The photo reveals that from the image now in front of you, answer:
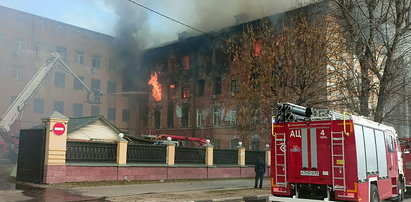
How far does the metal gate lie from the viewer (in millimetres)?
12711

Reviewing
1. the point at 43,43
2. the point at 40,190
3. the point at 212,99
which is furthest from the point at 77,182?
the point at 212,99

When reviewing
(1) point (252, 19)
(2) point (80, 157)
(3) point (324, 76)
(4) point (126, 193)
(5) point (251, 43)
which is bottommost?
(4) point (126, 193)

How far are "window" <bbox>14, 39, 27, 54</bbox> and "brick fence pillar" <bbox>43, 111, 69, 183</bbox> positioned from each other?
67.6 ft

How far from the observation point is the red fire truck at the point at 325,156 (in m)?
7.88

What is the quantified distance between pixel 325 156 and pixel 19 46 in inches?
1167

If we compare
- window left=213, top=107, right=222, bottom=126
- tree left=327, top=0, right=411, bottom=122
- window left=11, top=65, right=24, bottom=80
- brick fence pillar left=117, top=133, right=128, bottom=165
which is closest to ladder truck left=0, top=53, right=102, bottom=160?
window left=11, top=65, right=24, bottom=80

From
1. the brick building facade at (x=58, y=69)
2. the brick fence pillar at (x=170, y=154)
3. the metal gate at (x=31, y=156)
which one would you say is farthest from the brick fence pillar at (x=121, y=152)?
the brick building facade at (x=58, y=69)

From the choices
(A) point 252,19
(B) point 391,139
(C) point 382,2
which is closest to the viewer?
(B) point 391,139

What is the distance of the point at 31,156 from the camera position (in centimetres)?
1317

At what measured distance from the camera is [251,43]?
18031mm

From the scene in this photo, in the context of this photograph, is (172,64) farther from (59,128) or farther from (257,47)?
(59,128)

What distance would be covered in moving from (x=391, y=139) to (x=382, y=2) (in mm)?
6909

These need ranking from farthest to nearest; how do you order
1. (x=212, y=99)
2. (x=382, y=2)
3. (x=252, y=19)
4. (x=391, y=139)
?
(x=212, y=99) < (x=252, y=19) < (x=382, y=2) < (x=391, y=139)

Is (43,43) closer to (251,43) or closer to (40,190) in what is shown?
(251,43)
